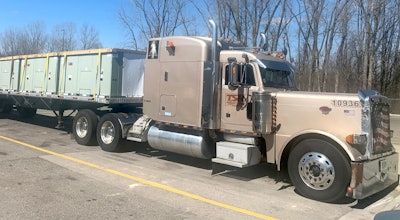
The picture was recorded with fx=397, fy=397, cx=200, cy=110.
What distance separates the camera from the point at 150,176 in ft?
26.0

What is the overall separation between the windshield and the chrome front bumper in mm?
2493

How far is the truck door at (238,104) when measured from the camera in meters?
7.90

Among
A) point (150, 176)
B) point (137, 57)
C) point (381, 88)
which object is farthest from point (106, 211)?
point (381, 88)

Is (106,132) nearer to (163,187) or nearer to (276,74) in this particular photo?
(163,187)

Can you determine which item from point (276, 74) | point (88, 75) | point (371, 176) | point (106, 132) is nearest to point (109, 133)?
point (106, 132)

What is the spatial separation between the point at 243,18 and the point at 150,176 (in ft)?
84.6

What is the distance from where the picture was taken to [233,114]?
815cm

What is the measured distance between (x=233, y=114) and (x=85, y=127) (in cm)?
528

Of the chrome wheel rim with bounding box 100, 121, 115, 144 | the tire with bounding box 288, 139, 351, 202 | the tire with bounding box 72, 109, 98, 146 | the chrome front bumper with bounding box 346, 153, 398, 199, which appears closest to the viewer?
the chrome front bumper with bounding box 346, 153, 398, 199

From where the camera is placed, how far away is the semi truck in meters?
6.55

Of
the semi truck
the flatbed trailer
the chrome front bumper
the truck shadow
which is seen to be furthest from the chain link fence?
the chrome front bumper

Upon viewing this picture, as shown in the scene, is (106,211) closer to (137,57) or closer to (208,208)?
(208,208)

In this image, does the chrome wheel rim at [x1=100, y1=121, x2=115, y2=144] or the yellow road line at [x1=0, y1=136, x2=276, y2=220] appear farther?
the chrome wheel rim at [x1=100, y1=121, x2=115, y2=144]

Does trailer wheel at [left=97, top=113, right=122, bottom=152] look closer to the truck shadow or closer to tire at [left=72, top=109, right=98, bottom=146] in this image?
tire at [left=72, top=109, right=98, bottom=146]
